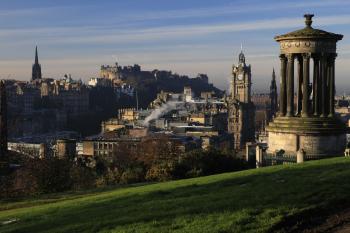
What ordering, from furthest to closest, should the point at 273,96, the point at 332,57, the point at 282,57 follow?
1. the point at 273,96
2. the point at 282,57
3. the point at 332,57

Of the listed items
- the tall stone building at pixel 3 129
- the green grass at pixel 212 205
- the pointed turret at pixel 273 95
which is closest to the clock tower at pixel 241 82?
the pointed turret at pixel 273 95

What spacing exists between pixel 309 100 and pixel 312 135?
2025mm

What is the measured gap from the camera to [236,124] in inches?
5295

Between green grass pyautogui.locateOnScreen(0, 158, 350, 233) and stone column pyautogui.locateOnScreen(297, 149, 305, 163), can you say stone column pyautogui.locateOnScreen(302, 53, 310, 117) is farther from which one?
green grass pyautogui.locateOnScreen(0, 158, 350, 233)

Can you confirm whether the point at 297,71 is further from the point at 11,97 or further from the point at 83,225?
the point at 11,97

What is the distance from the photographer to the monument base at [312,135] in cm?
2506

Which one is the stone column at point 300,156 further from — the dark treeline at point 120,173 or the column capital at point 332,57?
the dark treeline at point 120,173

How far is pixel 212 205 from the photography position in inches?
533

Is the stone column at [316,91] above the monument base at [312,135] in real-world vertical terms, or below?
above

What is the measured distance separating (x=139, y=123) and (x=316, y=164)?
4627 inches

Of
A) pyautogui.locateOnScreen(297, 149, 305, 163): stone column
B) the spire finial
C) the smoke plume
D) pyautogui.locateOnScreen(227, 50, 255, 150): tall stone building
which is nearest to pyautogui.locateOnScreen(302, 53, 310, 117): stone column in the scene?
the spire finial

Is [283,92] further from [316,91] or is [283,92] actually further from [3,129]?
[3,129]

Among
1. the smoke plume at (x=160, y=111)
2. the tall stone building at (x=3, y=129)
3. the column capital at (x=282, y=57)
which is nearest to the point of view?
the column capital at (x=282, y=57)

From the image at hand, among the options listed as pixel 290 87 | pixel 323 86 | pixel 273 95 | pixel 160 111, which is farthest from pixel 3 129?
pixel 273 95
